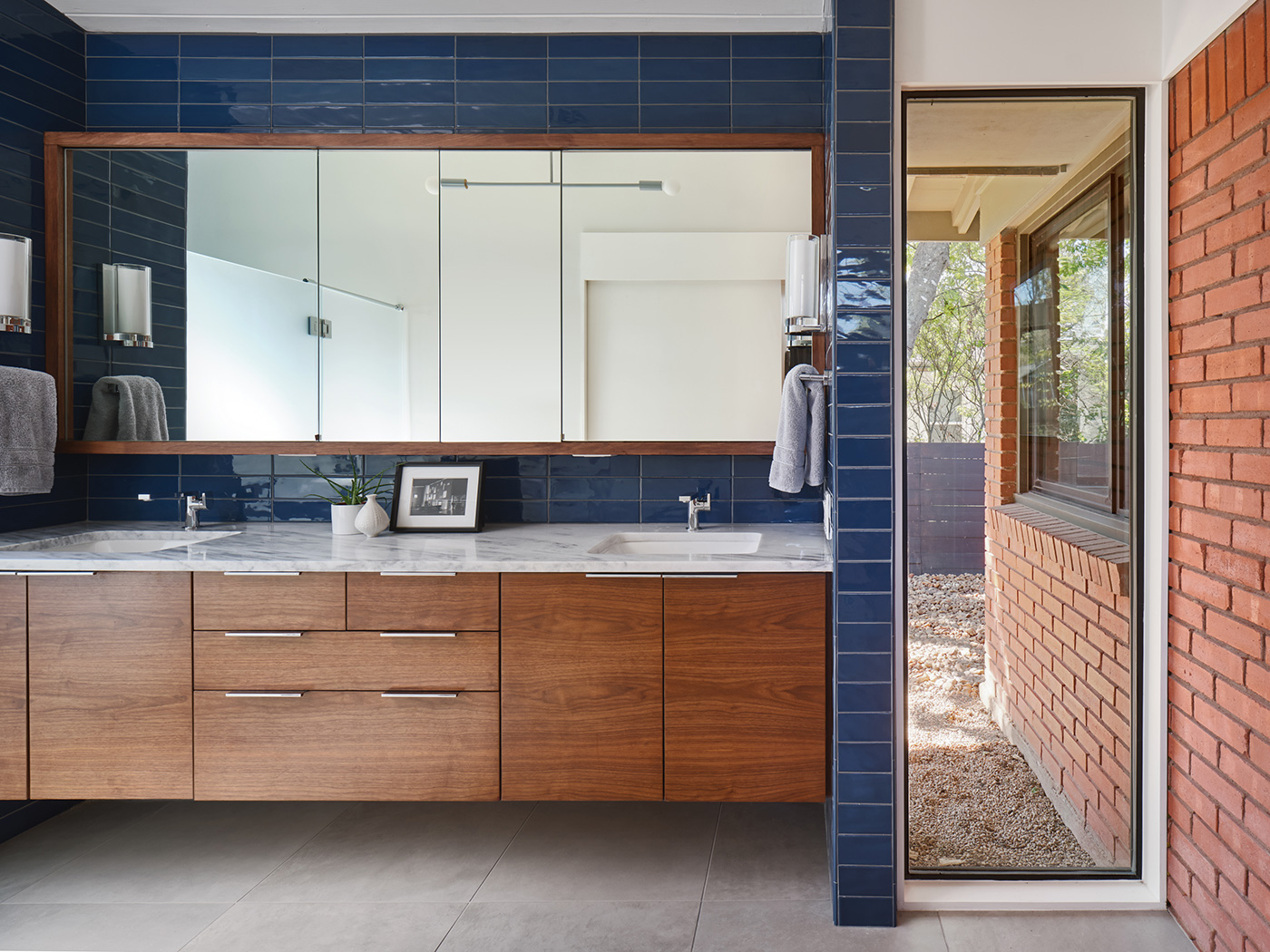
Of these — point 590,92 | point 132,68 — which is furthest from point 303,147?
point 590,92

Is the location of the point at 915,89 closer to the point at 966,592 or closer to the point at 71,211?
the point at 966,592

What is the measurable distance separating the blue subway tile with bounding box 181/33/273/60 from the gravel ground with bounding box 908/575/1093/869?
9.72 ft

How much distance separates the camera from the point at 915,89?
7.24 feet

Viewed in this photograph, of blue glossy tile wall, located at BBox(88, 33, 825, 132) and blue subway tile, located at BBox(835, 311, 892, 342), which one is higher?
blue glossy tile wall, located at BBox(88, 33, 825, 132)

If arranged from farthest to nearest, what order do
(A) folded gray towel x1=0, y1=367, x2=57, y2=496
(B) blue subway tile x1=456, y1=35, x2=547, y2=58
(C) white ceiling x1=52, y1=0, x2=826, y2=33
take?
(B) blue subway tile x1=456, y1=35, x2=547, y2=58
(C) white ceiling x1=52, y1=0, x2=826, y2=33
(A) folded gray towel x1=0, y1=367, x2=57, y2=496

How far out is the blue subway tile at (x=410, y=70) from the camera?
9.69 ft

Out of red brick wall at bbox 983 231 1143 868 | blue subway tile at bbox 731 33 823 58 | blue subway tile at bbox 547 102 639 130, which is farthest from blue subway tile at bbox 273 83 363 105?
red brick wall at bbox 983 231 1143 868

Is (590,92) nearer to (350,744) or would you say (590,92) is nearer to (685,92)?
(685,92)

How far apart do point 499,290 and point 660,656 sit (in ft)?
4.58

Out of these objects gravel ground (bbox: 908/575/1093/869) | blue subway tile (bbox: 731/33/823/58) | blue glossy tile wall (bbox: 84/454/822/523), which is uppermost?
blue subway tile (bbox: 731/33/823/58)

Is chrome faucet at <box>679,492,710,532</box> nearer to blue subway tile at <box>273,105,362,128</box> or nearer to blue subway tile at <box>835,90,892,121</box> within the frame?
blue subway tile at <box>835,90,892,121</box>

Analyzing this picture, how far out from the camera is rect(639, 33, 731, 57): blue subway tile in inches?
115

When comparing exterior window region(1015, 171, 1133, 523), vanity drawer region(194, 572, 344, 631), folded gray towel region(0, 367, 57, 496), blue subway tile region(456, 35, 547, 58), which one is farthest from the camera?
blue subway tile region(456, 35, 547, 58)

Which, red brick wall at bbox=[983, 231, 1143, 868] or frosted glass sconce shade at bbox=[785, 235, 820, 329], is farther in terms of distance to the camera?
frosted glass sconce shade at bbox=[785, 235, 820, 329]
